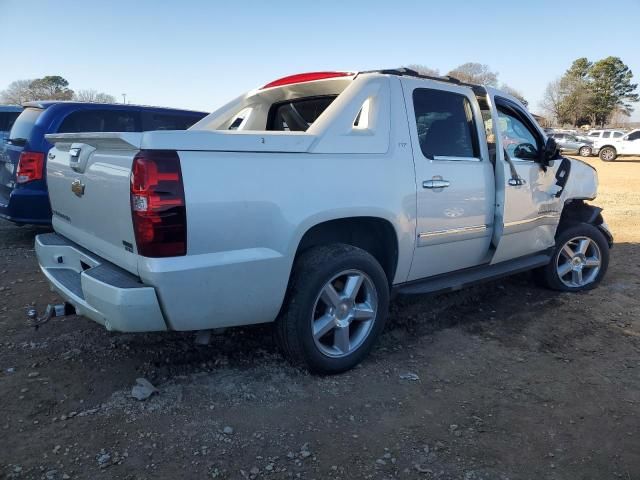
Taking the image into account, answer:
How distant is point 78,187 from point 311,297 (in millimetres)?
1571

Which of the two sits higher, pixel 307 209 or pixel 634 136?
pixel 634 136

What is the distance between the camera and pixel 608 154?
28.9 m

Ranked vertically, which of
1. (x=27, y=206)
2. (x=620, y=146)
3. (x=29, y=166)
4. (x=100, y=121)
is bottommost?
(x=27, y=206)

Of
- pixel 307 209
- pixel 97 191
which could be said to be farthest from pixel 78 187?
pixel 307 209

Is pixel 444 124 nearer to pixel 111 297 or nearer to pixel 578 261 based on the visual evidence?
pixel 578 261

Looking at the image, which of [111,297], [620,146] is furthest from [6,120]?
[620,146]

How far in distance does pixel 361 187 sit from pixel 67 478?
2.16 m

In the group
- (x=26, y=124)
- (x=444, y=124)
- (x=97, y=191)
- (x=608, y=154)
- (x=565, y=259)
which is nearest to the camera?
(x=97, y=191)

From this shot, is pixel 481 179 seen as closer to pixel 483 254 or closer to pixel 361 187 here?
pixel 483 254

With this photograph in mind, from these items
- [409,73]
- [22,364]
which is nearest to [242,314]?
[22,364]

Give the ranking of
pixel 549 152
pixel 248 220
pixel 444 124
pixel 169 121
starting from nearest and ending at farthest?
pixel 248 220, pixel 444 124, pixel 549 152, pixel 169 121

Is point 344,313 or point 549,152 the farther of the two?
point 549,152

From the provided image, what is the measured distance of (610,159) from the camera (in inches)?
1139

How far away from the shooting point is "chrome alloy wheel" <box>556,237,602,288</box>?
5156 millimetres
